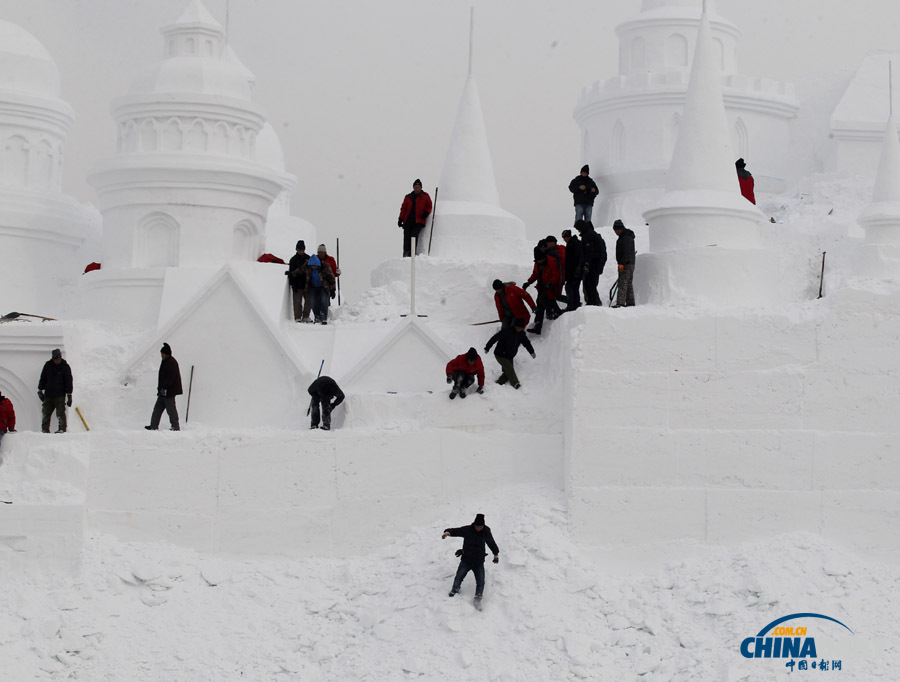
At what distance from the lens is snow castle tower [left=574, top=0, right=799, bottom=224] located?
3103cm

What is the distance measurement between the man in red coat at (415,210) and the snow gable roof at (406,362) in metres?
2.25

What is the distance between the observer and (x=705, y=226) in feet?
71.5

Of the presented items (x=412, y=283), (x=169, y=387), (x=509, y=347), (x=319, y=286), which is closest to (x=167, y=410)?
(x=169, y=387)

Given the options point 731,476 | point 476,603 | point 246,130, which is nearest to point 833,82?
point 246,130

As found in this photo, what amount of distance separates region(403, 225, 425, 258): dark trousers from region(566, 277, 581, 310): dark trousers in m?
3.56

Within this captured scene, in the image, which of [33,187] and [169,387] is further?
[33,187]

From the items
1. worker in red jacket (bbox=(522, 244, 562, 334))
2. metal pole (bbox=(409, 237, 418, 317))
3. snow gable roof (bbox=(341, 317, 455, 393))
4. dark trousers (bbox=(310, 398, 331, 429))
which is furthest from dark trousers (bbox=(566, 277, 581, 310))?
dark trousers (bbox=(310, 398, 331, 429))

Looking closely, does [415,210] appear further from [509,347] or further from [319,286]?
[509,347]

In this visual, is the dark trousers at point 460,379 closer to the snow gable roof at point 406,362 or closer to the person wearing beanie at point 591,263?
the snow gable roof at point 406,362

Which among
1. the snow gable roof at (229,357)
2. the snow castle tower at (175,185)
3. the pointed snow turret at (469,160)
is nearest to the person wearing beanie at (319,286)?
the snow gable roof at (229,357)

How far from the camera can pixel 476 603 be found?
19.4 meters

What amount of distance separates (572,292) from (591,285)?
312mm

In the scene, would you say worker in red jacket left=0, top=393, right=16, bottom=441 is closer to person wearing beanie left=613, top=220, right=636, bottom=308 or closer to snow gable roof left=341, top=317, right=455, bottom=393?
snow gable roof left=341, top=317, right=455, bottom=393

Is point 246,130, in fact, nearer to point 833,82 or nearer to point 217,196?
point 217,196
